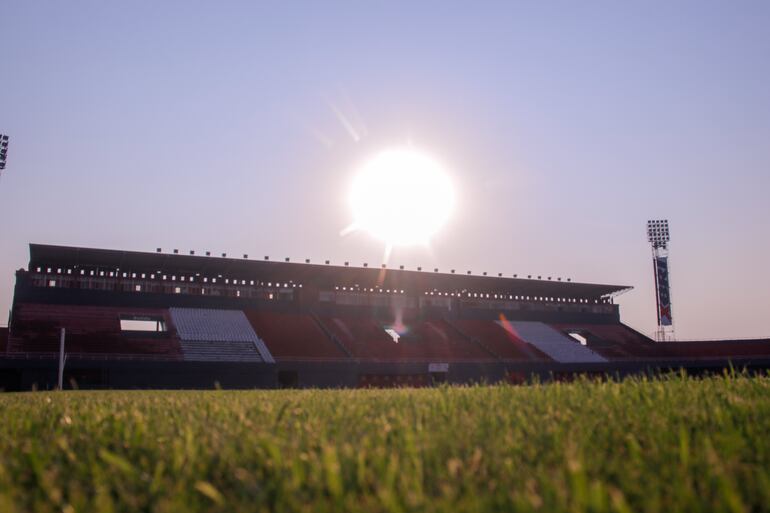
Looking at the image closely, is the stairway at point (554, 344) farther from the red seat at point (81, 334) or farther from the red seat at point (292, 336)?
the red seat at point (81, 334)

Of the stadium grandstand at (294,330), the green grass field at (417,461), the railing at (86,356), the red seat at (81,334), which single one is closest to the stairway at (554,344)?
the stadium grandstand at (294,330)

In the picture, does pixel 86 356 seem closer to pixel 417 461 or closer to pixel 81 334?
pixel 81 334

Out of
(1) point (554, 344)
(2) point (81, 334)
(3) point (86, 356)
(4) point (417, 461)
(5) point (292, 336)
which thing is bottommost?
(4) point (417, 461)

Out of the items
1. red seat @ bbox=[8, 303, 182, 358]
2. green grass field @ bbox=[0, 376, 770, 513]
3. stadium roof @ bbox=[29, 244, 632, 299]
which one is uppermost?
stadium roof @ bbox=[29, 244, 632, 299]

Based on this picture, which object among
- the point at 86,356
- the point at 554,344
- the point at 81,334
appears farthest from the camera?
the point at 554,344

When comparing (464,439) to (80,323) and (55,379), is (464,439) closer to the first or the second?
(55,379)

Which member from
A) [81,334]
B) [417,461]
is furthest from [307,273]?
[417,461]

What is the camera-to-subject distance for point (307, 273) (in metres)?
55.3

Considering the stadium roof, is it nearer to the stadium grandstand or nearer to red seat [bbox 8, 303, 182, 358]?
the stadium grandstand

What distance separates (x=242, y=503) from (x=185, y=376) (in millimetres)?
38044

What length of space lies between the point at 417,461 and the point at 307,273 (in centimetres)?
5238

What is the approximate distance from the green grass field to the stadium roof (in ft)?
148

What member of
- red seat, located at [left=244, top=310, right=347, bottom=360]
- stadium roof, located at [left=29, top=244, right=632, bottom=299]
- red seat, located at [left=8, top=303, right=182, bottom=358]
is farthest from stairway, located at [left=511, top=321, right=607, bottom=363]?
red seat, located at [left=8, top=303, right=182, bottom=358]

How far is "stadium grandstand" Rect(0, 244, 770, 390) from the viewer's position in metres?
39.3
